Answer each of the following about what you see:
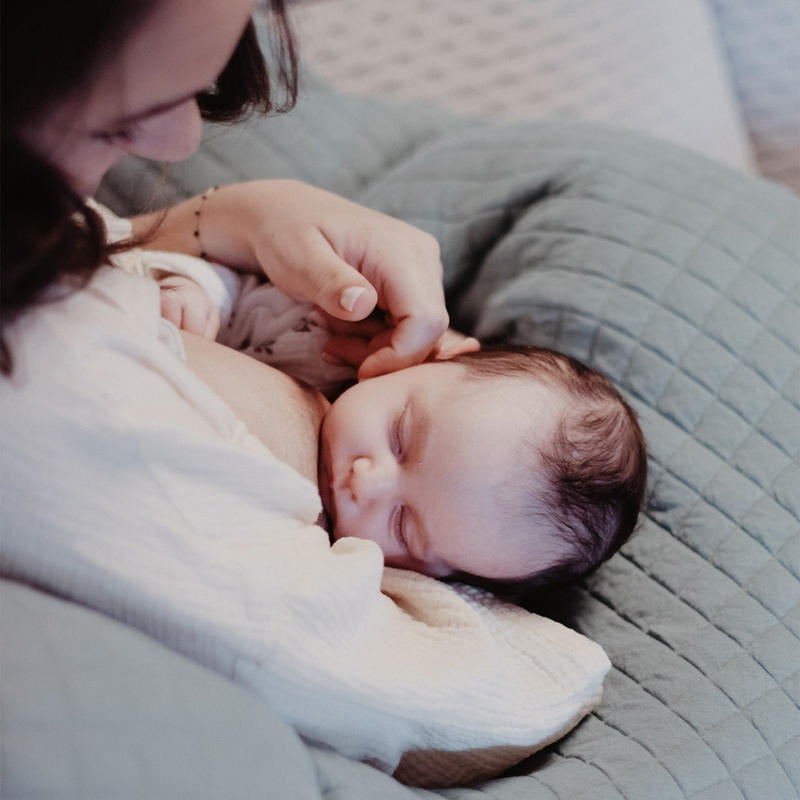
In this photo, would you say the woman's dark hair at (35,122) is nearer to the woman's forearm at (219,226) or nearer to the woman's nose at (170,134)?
the woman's nose at (170,134)

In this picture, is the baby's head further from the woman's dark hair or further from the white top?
the woman's dark hair

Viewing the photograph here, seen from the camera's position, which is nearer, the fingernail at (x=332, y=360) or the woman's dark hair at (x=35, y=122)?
the woman's dark hair at (x=35, y=122)

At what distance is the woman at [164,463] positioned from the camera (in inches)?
22.4

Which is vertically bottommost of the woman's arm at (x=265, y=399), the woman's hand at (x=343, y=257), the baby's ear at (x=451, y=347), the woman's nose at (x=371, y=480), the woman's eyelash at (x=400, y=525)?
the woman's eyelash at (x=400, y=525)

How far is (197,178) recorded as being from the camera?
1.37 meters

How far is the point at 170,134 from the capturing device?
2.20 ft

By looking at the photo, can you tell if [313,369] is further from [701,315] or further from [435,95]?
[435,95]

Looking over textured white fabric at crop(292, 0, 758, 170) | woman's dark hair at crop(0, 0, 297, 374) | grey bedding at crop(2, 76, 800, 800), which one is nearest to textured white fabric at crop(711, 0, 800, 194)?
textured white fabric at crop(292, 0, 758, 170)

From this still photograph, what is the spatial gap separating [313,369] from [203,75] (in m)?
0.52

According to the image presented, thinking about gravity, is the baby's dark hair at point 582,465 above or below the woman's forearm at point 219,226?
below

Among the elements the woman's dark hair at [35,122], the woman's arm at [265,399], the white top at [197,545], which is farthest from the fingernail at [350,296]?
the woman's dark hair at [35,122]

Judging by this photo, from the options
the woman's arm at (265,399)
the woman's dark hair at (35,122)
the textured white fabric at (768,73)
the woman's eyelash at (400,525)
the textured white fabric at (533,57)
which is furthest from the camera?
the textured white fabric at (768,73)

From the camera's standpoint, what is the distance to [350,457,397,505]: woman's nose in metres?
0.94

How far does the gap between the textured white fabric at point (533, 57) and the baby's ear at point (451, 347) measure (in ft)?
3.25
